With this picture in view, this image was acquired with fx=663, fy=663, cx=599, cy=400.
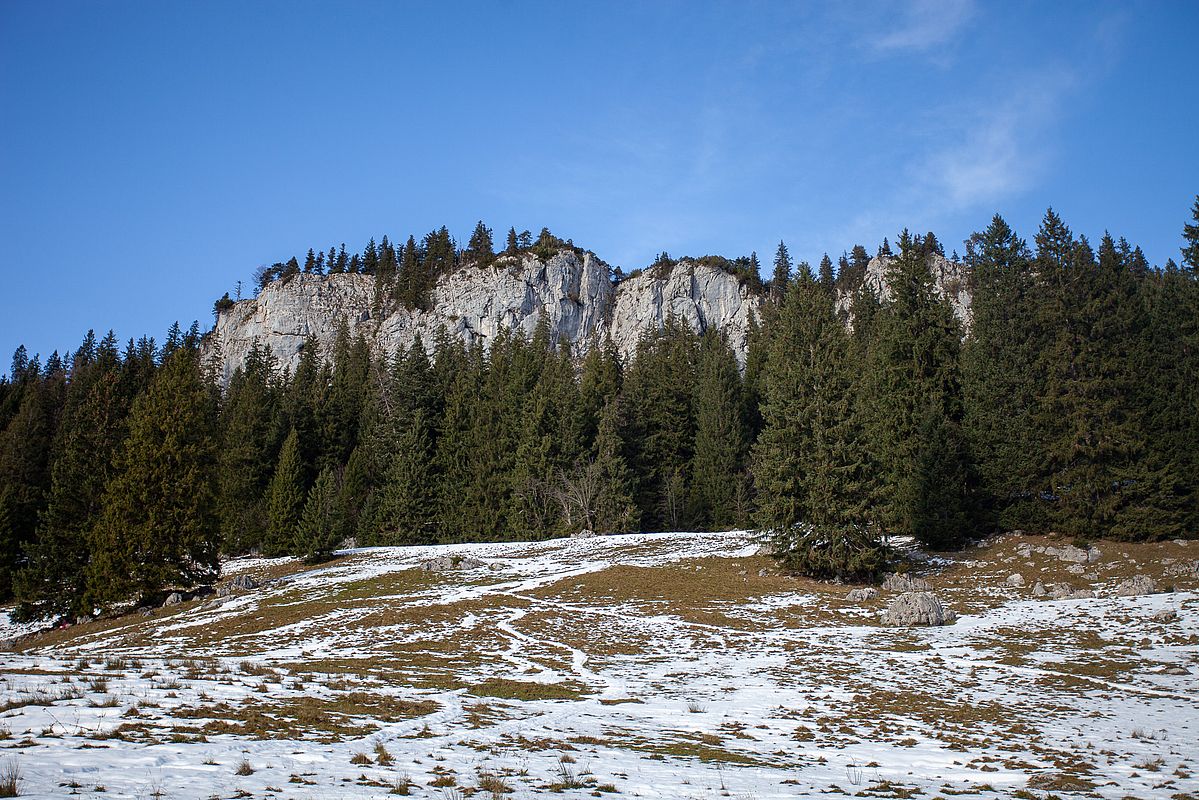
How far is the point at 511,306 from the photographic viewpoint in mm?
135625

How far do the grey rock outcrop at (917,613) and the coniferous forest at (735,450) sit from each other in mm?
5640

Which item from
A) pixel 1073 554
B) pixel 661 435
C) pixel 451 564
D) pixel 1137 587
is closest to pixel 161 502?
pixel 451 564

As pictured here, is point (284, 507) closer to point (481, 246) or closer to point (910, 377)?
point (910, 377)

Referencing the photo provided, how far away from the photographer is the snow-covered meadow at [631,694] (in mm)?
8023

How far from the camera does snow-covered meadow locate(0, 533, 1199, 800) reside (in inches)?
Answer: 316

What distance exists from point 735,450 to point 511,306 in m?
88.9

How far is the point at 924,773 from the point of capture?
908 cm

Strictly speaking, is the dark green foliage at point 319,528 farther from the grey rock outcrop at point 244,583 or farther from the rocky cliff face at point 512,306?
the rocky cliff face at point 512,306

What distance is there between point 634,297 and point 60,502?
117223mm

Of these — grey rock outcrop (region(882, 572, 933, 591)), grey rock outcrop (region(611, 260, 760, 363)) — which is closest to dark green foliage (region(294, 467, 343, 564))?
grey rock outcrop (region(882, 572, 933, 591))

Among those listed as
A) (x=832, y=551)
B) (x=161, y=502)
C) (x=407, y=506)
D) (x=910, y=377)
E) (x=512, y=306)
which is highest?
(x=512, y=306)

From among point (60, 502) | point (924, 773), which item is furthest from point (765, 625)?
point (60, 502)

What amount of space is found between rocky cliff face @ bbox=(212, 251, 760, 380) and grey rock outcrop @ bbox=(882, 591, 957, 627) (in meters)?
113

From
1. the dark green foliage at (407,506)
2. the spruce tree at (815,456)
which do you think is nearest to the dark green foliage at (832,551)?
the spruce tree at (815,456)
